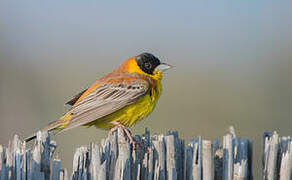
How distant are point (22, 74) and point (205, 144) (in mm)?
7061

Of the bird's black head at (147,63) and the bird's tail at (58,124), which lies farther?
the bird's black head at (147,63)

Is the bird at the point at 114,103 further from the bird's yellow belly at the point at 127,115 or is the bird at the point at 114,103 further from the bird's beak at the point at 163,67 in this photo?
the bird's beak at the point at 163,67

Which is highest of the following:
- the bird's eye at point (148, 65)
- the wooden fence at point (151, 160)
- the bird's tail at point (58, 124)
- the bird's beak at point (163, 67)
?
the bird's eye at point (148, 65)

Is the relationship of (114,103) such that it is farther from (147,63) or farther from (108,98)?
(147,63)

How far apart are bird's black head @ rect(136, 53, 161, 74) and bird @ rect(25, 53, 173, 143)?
131 millimetres

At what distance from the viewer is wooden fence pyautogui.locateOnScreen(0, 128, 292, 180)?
3.87 m

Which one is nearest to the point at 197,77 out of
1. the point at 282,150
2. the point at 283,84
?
the point at 283,84

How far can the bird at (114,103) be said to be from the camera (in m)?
5.88

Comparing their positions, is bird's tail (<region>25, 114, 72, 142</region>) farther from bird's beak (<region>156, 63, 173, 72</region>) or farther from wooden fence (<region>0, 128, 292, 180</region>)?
wooden fence (<region>0, 128, 292, 180</region>)

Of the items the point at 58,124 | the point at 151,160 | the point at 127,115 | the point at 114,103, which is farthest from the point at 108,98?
the point at 151,160

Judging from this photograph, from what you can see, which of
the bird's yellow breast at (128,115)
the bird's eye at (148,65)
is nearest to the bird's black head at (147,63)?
the bird's eye at (148,65)

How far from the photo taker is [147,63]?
22.6ft

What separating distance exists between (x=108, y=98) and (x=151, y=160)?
2.18m

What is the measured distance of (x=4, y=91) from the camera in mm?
10000
